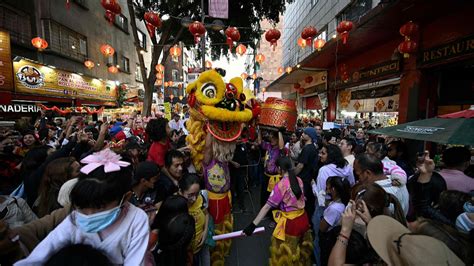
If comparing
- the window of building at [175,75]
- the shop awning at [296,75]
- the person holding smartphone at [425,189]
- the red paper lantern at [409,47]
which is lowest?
the person holding smartphone at [425,189]

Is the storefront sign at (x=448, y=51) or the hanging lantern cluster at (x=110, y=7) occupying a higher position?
the hanging lantern cluster at (x=110, y=7)

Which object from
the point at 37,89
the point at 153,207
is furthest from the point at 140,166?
the point at 37,89

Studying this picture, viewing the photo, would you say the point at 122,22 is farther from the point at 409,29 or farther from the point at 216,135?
the point at 216,135

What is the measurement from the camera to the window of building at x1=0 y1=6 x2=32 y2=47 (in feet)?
29.1

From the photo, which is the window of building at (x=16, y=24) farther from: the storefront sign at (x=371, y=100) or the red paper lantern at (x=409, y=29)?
the storefront sign at (x=371, y=100)

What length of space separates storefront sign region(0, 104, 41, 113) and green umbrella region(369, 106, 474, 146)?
1232cm

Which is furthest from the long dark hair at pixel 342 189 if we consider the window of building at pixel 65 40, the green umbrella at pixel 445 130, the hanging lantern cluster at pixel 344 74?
the window of building at pixel 65 40

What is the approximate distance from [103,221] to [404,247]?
5.23 ft

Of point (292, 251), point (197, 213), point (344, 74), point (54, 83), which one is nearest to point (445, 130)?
point (292, 251)

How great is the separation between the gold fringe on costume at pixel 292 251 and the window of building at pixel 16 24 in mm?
12318

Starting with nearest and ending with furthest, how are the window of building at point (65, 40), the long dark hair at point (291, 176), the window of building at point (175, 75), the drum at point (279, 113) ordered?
the long dark hair at point (291, 176) < the drum at point (279, 113) < the window of building at point (65, 40) < the window of building at point (175, 75)

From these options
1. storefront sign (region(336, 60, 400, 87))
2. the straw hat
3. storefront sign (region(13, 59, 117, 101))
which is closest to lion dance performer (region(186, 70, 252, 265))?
the straw hat

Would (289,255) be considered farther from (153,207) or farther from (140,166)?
(140,166)

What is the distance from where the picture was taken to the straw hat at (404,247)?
1.02 meters
